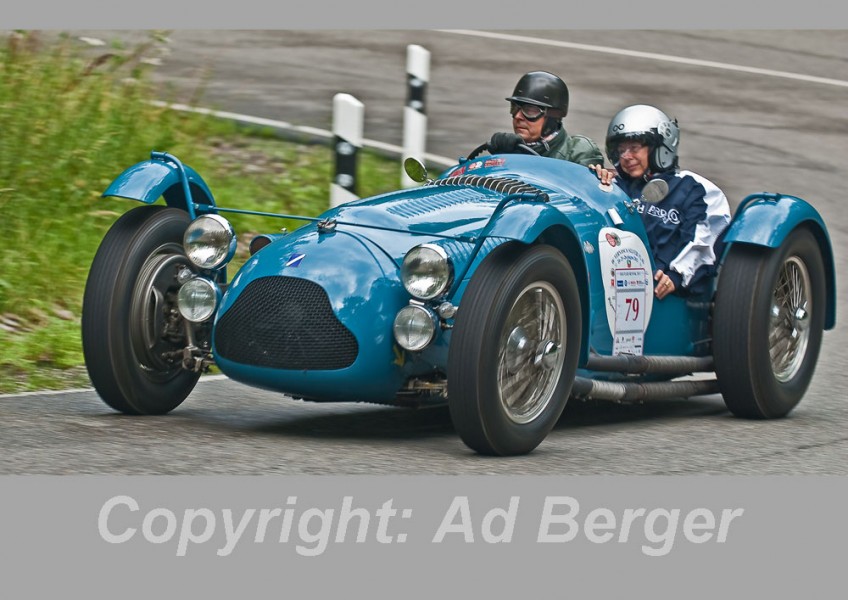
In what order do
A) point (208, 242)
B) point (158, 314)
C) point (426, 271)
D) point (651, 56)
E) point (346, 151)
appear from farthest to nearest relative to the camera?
point (651, 56)
point (346, 151)
point (158, 314)
point (208, 242)
point (426, 271)

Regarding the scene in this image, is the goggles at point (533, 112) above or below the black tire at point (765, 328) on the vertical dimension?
above

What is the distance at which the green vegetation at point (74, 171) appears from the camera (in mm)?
10156

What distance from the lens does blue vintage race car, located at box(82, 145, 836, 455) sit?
7184 mm

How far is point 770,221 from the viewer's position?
8656 millimetres

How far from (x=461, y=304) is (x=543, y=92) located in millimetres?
2284

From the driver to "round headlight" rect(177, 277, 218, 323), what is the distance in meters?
1.96

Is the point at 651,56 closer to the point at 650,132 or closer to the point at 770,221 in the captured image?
the point at 650,132

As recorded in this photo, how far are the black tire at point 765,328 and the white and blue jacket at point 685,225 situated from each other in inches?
6.7

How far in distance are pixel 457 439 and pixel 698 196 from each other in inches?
83.9

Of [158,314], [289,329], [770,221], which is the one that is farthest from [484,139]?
[289,329]

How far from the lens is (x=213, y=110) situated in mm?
15352

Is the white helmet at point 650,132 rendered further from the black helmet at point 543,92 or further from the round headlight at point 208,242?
the round headlight at point 208,242

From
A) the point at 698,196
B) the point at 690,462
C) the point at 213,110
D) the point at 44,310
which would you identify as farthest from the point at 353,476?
the point at 213,110

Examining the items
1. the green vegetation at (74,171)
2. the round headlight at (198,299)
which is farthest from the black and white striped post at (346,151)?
the round headlight at (198,299)
